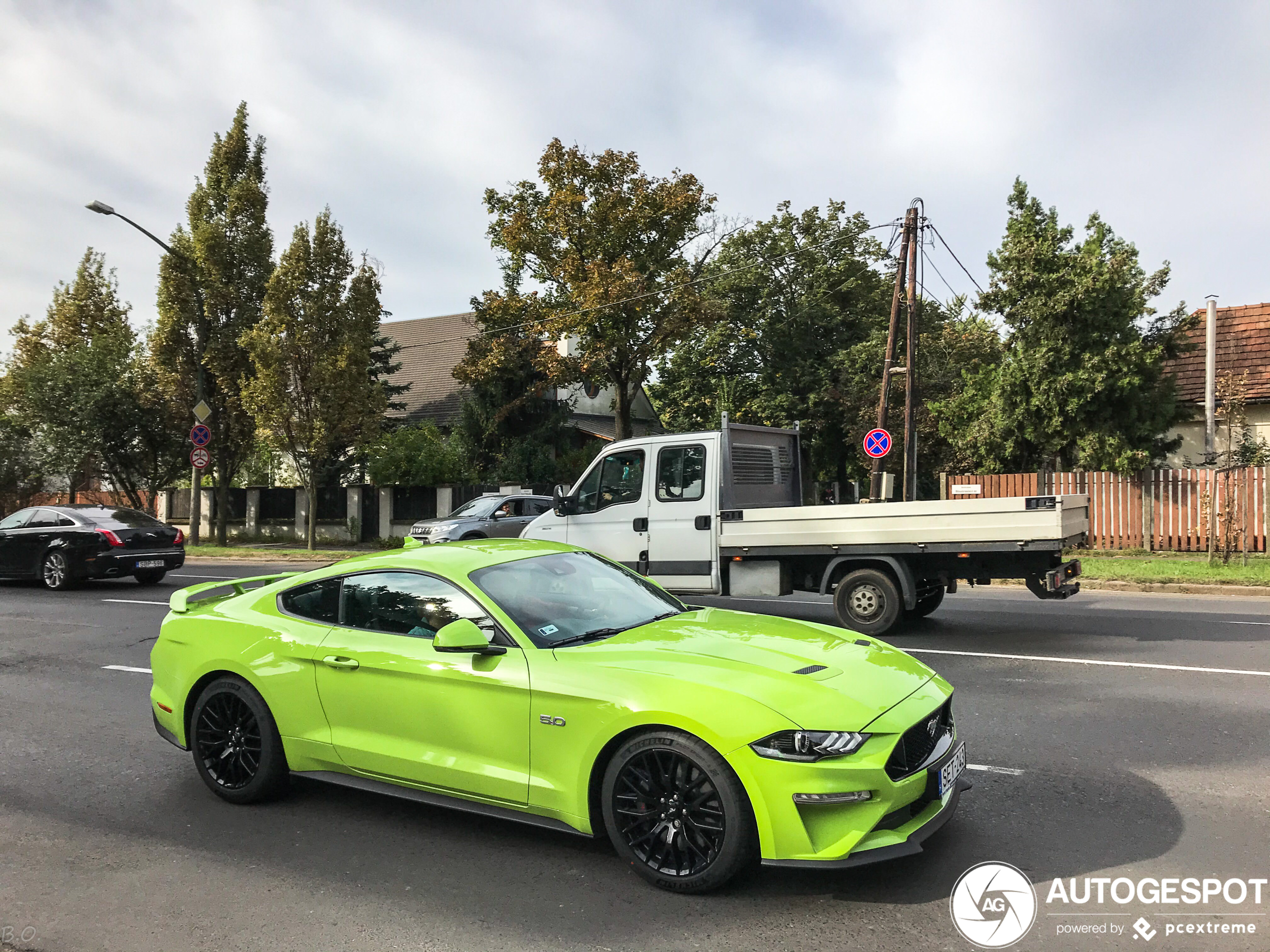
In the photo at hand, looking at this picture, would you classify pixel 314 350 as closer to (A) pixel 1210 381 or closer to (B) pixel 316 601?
(B) pixel 316 601

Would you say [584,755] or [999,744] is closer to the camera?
[584,755]

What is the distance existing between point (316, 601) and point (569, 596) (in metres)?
1.37

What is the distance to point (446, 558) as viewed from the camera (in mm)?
4781

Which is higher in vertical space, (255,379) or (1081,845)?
(255,379)

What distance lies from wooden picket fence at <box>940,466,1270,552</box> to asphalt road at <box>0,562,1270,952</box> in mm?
13209

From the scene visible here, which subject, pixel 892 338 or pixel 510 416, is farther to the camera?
pixel 510 416

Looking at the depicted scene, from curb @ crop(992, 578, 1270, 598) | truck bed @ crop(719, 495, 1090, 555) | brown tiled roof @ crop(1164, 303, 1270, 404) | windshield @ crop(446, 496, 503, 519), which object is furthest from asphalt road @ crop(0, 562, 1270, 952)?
brown tiled roof @ crop(1164, 303, 1270, 404)

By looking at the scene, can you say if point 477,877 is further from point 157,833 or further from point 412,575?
point 157,833

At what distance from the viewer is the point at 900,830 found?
359cm

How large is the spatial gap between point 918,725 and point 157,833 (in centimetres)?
368

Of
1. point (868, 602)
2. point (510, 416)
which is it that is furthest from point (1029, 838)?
point (510, 416)

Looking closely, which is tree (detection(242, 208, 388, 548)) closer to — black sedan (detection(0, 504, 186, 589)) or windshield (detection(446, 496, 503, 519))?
windshield (detection(446, 496, 503, 519))

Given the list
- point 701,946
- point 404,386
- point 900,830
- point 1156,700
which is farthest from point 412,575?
point 404,386

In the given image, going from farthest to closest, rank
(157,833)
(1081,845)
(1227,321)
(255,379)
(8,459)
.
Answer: (8,459), (1227,321), (255,379), (157,833), (1081,845)
